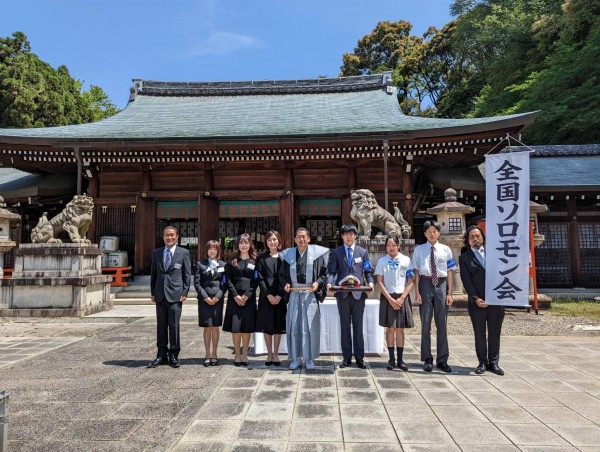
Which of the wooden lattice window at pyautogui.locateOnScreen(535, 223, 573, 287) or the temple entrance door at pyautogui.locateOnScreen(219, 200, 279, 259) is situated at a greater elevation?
the temple entrance door at pyautogui.locateOnScreen(219, 200, 279, 259)

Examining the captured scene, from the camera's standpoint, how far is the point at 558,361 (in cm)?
480

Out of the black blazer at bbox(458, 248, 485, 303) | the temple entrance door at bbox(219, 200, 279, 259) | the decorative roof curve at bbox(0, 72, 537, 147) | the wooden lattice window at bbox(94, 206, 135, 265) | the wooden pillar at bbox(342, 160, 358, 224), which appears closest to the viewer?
the black blazer at bbox(458, 248, 485, 303)

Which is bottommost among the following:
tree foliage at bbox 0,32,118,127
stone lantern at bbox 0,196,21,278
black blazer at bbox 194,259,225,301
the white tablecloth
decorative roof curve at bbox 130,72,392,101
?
the white tablecloth

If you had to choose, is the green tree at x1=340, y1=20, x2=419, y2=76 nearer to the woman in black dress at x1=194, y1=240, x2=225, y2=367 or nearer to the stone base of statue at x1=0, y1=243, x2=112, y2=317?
the stone base of statue at x1=0, y1=243, x2=112, y2=317

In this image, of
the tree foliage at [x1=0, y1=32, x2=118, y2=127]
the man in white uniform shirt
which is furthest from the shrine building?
the tree foliage at [x1=0, y1=32, x2=118, y2=127]

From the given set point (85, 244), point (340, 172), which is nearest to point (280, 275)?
point (85, 244)

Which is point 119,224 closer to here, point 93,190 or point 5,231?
point 93,190

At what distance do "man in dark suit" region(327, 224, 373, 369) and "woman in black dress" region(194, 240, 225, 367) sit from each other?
141cm

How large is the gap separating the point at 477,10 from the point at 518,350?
35998 millimetres

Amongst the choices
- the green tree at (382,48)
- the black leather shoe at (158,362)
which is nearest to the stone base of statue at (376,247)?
the black leather shoe at (158,362)

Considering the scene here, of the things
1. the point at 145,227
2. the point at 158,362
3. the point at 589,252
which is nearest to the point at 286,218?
the point at 145,227

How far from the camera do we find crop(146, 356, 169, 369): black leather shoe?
4.60 meters

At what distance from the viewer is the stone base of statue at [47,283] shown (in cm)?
879

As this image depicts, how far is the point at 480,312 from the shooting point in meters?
4.43
